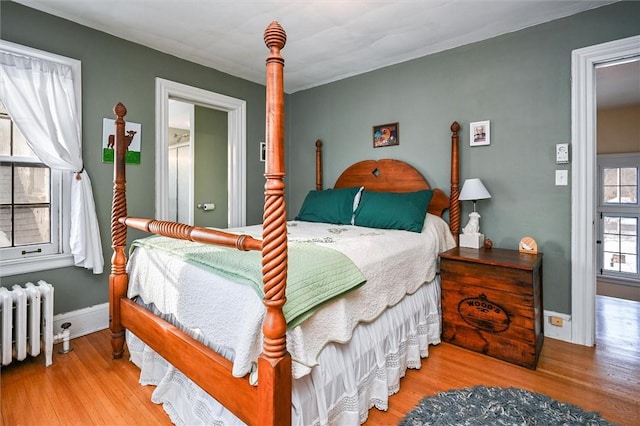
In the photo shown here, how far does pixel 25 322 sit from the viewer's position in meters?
2.02

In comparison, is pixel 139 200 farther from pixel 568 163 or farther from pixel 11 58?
pixel 568 163

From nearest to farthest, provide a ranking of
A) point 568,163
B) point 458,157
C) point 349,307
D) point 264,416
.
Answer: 1. point 264,416
2. point 349,307
3. point 568,163
4. point 458,157

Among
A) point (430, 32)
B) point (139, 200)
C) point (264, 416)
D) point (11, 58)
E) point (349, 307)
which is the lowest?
point (264, 416)

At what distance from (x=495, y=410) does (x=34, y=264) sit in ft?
9.98

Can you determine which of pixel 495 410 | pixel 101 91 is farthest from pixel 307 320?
pixel 101 91

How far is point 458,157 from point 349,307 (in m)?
1.89

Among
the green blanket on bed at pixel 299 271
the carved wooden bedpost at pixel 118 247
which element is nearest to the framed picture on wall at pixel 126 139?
the carved wooden bedpost at pixel 118 247

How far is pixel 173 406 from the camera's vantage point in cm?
163

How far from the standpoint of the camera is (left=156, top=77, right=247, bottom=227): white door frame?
9.71ft

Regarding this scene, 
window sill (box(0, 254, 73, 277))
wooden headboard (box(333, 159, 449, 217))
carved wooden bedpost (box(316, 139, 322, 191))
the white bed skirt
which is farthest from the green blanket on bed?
carved wooden bedpost (box(316, 139, 322, 191))

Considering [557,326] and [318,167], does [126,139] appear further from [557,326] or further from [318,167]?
[557,326]

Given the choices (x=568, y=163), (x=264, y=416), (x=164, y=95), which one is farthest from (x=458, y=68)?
(x=264, y=416)

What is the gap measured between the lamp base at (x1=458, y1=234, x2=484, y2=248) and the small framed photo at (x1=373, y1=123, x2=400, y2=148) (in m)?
1.15

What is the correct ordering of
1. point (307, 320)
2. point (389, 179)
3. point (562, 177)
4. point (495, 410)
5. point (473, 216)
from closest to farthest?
point (307, 320) → point (495, 410) → point (562, 177) → point (473, 216) → point (389, 179)
